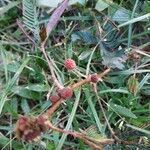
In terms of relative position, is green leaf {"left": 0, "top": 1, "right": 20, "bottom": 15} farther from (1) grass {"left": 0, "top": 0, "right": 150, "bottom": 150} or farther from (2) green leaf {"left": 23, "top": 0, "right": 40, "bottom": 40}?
(2) green leaf {"left": 23, "top": 0, "right": 40, "bottom": 40}

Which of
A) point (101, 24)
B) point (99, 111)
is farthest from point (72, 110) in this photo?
point (101, 24)

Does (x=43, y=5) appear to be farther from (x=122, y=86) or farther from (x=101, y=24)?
(x=122, y=86)

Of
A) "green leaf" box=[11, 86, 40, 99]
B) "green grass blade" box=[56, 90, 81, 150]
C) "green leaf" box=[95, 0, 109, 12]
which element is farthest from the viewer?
"green leaf" box=[95, 0, 109, 12]

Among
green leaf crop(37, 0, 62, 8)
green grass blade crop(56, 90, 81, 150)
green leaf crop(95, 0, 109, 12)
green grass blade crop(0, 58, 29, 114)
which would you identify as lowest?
green grass blade crop(56, 90, 81, 150)

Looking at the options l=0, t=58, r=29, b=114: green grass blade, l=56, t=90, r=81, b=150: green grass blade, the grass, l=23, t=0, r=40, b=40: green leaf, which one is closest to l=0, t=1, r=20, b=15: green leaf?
the grass

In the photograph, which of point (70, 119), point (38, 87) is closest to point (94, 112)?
point (70, 119)

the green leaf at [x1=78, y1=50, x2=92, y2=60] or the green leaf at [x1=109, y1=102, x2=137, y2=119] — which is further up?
the green leaf at [x1=78, y1=50, x2=92, y2=60]

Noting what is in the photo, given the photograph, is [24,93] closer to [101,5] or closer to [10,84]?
[10,84]

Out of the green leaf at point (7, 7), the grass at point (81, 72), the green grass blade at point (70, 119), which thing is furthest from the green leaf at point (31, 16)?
the green grass blade at point (70, 119)
